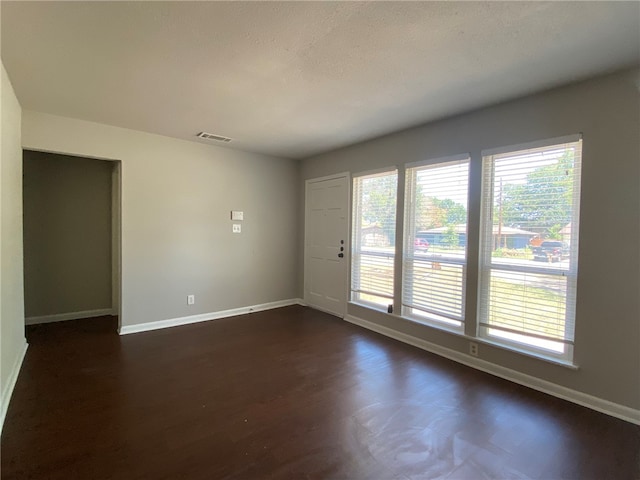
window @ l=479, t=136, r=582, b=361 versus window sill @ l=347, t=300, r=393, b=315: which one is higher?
window @ l=479, t=136, r=582, b=361

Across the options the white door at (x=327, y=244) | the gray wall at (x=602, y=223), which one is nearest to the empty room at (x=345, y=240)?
the gray wall at (x=602, y=223)

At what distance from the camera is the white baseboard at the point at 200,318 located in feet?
A: 13.0

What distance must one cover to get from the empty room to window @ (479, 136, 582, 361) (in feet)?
0.06

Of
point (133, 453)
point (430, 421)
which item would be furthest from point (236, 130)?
point (430, 421)

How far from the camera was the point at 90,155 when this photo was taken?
3629mm

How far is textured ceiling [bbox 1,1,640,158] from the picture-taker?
170 centimetres

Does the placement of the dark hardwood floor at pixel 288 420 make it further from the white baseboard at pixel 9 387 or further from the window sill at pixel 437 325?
the window sill at pixel 437 325

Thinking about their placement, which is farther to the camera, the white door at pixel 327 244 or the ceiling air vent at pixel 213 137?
the white door at pixel 327 244

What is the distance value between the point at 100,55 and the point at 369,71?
6.12 feet

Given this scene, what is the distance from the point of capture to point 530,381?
2695 mm

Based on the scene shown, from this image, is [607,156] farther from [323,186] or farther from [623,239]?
[323,186]

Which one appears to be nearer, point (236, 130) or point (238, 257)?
point (236, 130)

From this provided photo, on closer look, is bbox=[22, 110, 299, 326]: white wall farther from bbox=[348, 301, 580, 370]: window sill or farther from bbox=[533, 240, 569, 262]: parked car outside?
bbox=[533, 240, 569, 262]: parked car outside

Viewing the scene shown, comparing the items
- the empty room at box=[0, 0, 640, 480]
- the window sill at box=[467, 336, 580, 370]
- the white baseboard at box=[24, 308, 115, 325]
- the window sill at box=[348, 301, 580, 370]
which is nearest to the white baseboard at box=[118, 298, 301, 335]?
the empty room at box=[0, 0, 640, 480]
